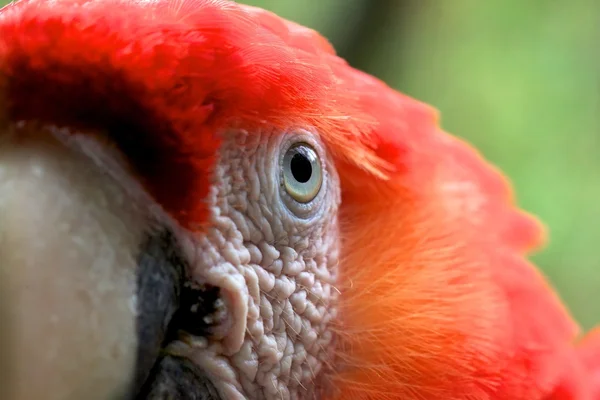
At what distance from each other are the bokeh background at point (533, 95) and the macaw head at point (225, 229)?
46.9 inches

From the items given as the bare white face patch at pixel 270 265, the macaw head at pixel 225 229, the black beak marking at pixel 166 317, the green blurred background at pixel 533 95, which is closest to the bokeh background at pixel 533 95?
the green blurred background at pixel 533 95

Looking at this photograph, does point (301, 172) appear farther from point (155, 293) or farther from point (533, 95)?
point (533, 95)

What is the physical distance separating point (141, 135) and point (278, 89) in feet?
0.40

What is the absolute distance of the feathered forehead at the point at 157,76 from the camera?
48cm

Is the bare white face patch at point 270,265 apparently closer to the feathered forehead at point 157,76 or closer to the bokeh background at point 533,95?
the feathered forehead at point 157,76

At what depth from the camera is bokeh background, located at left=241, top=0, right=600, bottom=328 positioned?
1.86 m

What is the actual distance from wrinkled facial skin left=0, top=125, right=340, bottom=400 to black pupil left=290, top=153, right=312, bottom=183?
14mm

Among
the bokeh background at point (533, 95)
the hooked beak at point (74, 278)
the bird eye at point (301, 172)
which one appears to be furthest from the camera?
the bokeh background at point (533, 95)

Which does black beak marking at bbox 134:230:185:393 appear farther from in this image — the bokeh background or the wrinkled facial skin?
the bokeh background

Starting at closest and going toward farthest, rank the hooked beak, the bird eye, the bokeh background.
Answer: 1. the hooked beak
2. the bird eye
3. the bokeh background

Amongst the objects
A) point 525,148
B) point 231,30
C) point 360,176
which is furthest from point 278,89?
point 525,148

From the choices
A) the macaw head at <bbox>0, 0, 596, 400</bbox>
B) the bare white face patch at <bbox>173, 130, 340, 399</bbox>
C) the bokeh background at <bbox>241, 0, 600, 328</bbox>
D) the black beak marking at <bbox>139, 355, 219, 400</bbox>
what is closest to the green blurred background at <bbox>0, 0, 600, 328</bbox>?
the bokeh background at <bbox>241, 0, 600, 328</bbox>

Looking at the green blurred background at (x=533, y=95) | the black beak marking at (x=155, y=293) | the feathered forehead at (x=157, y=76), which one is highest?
the feathered forehead at (x=157, y=76)

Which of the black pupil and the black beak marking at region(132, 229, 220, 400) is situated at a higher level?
the black pupil
